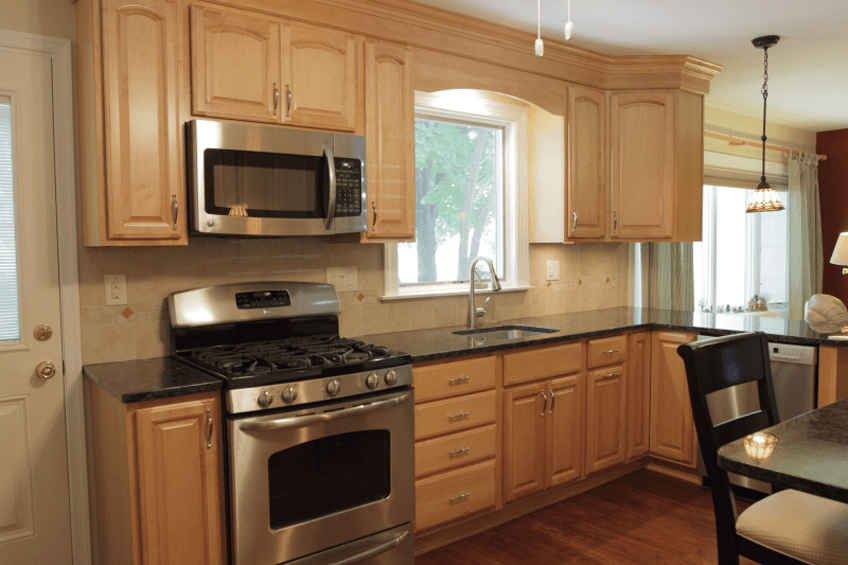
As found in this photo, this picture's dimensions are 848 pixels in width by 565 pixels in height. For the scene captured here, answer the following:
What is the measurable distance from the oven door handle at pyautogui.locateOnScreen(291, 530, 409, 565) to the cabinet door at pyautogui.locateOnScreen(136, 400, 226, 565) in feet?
1.03

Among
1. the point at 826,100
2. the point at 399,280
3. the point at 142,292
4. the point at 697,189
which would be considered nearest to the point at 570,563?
the point at 399,280

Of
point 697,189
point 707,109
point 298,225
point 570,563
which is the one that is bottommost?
point 570,563

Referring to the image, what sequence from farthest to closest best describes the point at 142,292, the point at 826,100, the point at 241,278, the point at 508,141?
1. the point at 826,100
2. the point at 508,141
3. the point at 241,278
4. the point at 142,292

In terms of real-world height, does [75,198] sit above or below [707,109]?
below

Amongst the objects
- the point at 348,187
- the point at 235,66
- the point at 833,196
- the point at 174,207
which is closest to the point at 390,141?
the point at 348,187

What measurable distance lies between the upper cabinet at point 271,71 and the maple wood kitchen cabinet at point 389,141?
103 millimetres

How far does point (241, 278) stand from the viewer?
2785 mm

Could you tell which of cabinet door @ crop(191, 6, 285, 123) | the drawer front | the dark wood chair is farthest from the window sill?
the dark wood chair

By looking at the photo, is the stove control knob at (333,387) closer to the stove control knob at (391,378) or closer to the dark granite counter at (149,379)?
the stove control knob at (391,378)

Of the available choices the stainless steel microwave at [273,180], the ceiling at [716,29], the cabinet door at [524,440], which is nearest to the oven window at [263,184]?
the stainless steel microwave at [273,180]

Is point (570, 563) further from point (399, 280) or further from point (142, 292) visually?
point (142, 292)

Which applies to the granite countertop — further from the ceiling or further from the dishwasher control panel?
the ceiling

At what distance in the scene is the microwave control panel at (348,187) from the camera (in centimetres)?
268

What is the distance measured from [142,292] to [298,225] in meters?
0.67
